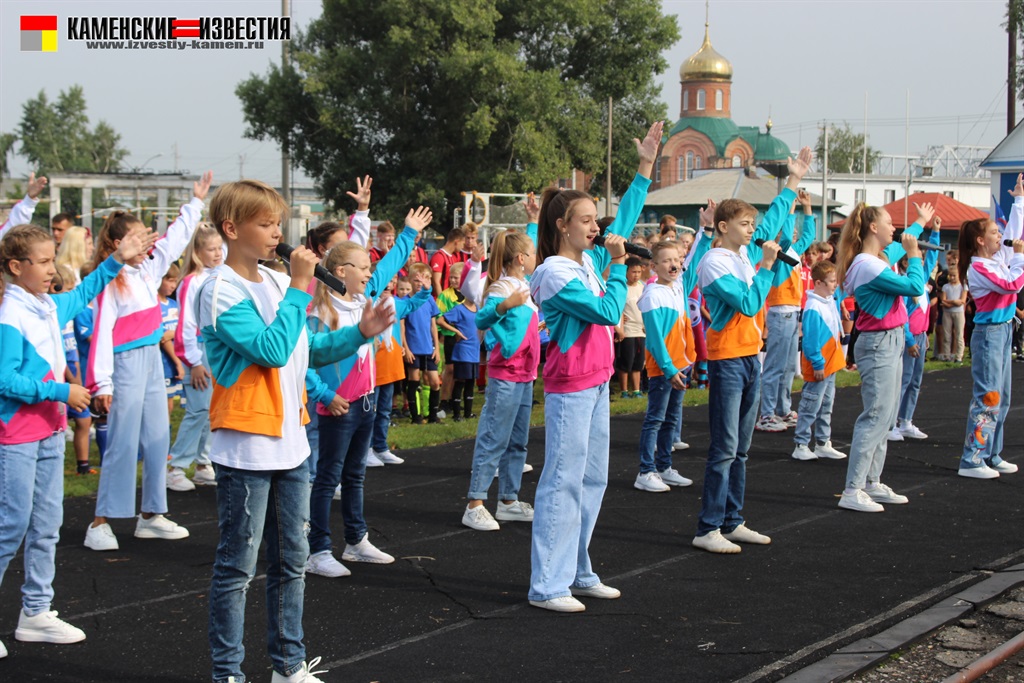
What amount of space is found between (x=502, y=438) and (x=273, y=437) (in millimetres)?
3518

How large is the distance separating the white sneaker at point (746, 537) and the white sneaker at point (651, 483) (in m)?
1.64

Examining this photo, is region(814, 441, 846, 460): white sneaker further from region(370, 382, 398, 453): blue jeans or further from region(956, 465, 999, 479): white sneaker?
region(370, 382, 398, 453): blue jeans

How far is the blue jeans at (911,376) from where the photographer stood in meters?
10.6

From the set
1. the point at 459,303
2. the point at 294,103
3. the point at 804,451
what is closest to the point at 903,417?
the point at 804,451

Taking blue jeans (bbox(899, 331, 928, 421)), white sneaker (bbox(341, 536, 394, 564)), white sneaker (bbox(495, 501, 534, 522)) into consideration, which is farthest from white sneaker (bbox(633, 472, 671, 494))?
blue jeans (bbox(899, 331, 928, 421))

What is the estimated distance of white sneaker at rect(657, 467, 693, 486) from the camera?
349 inches

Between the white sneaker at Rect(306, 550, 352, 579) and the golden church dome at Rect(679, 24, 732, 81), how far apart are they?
367 ft

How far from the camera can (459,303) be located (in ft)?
42.1

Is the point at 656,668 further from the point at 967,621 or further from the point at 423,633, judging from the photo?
the point at 967,621

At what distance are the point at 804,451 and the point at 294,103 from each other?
37.0m

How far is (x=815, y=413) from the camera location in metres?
10.2

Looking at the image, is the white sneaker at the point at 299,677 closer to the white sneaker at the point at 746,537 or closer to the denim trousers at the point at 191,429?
the white sneaker at the point at 746,537

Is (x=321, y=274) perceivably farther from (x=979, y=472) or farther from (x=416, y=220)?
(x=979, y=472)

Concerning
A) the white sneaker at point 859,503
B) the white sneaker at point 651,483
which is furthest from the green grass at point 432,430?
the white sneaker at point 859,503
